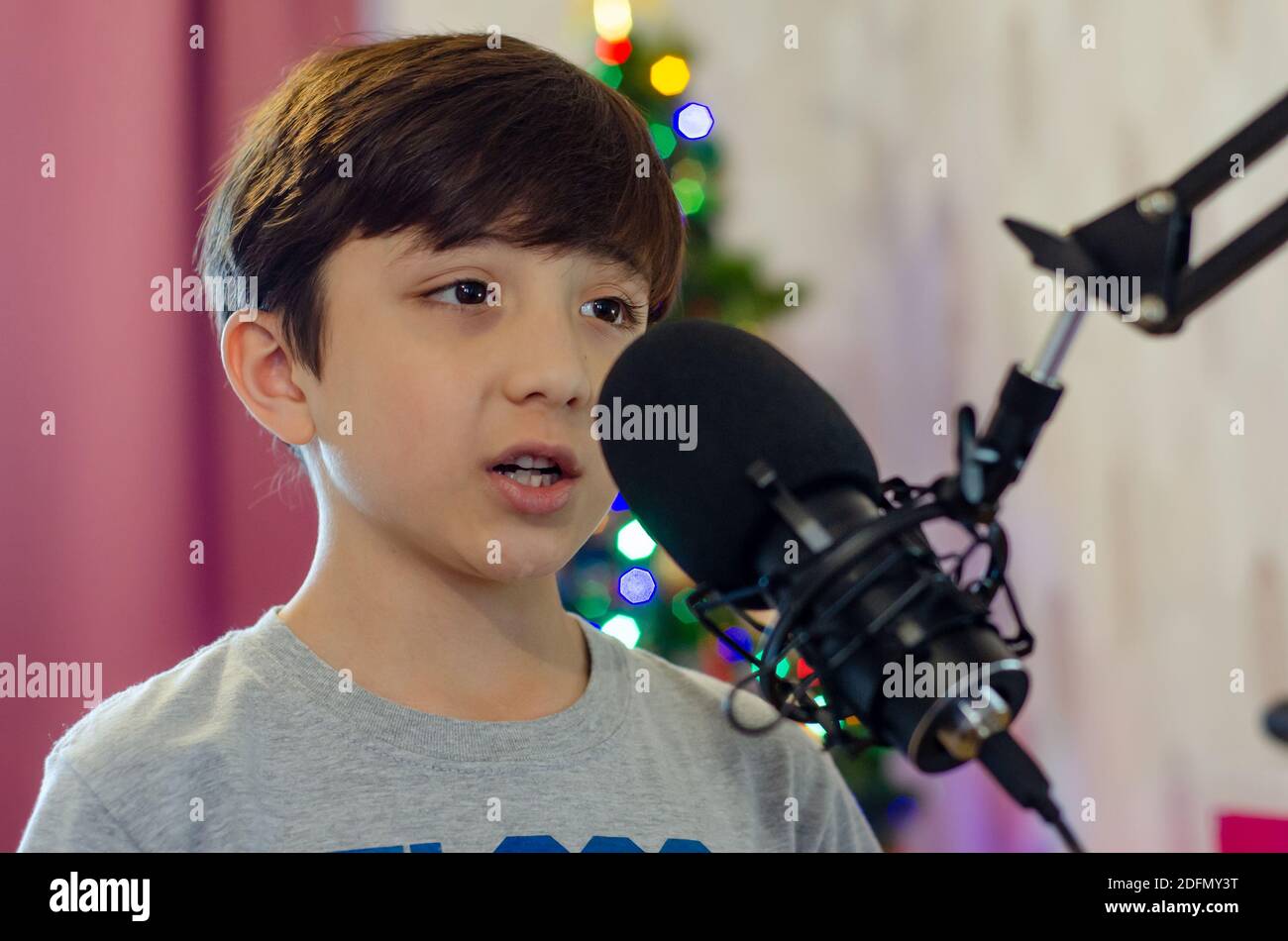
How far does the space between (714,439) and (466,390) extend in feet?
0.80

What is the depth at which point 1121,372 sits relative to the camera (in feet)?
7.77

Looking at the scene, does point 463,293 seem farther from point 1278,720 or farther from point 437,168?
point 1278,720

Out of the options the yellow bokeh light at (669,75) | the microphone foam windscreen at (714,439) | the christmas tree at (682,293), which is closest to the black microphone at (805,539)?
the microphone foam windscreen at (714,439)

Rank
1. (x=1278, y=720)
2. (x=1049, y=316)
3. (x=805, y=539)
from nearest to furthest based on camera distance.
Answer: (x=1278, y=720) → (x=805, y=539) → (x=1049, y=316)

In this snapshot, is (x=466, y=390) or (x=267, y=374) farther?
(x=267, y=374)

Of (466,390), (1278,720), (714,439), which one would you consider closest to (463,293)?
(466,390)

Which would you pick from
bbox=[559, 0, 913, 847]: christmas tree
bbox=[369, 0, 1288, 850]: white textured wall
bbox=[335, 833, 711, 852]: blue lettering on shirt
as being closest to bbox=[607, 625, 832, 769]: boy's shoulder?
bbox=[335, 833, 711, 852]: blue lettering on shirt

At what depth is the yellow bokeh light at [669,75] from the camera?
1901 mm

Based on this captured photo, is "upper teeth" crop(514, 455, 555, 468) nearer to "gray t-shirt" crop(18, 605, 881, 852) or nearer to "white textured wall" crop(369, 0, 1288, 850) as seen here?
"gray t-shirt" crop(18, 605, 881, 852)

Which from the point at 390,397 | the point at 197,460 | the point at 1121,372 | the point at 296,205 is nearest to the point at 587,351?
the point at 390,397

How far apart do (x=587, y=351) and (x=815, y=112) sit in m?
1.88

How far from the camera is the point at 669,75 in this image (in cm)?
190

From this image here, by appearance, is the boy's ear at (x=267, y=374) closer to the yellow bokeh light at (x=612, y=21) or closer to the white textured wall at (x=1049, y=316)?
the yellow bokeh light at (x=612, y=21)

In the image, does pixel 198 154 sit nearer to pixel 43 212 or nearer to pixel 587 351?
pixel 43 212
